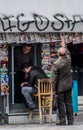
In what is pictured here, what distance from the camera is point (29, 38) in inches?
590

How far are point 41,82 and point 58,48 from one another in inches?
45.3

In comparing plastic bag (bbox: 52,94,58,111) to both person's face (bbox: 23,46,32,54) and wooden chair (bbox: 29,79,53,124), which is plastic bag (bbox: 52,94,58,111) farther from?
person's face (bbox: 23,46,32,54)

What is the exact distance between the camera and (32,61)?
15688 millimetres

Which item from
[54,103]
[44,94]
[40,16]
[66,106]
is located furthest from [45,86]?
[40,16]

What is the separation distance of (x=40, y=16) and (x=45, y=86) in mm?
1754

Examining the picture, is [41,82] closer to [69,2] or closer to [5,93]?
[5,93]

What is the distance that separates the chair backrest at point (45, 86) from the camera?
15.0 metres

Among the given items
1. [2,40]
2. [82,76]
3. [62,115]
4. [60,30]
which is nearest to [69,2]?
[60,30]

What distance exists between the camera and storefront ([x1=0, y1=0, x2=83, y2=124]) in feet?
47.9

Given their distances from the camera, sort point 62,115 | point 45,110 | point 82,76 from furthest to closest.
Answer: point 82,76 < point 45,110 < point 62,115

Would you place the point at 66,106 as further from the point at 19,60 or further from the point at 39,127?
the point at 19,60

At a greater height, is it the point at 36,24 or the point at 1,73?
the point at 36,24

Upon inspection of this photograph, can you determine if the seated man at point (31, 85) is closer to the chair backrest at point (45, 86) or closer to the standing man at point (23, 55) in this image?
the chair backrest at point (45, 86)

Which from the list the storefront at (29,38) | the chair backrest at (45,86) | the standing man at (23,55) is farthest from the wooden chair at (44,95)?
the standing man at (23,55)
